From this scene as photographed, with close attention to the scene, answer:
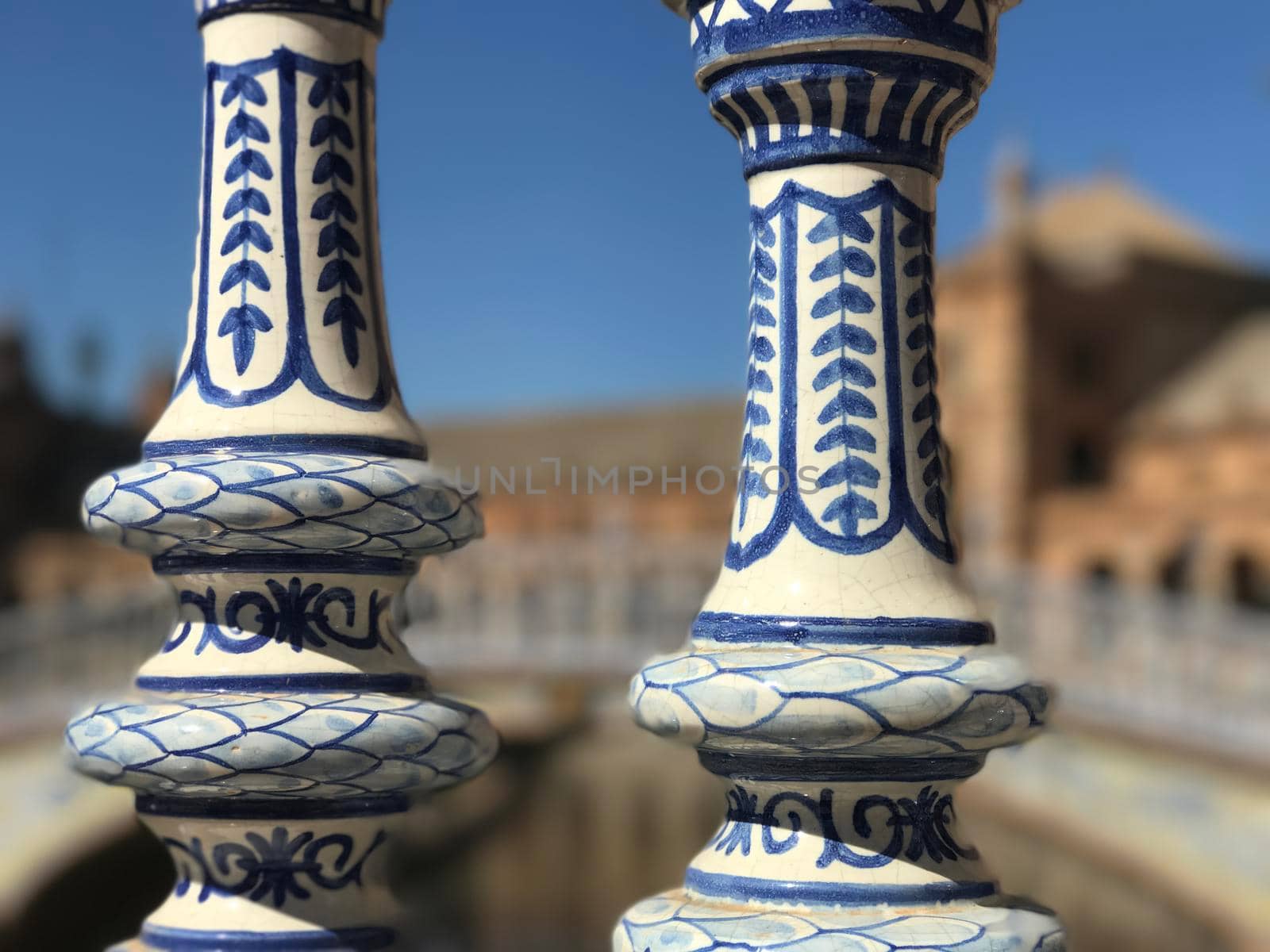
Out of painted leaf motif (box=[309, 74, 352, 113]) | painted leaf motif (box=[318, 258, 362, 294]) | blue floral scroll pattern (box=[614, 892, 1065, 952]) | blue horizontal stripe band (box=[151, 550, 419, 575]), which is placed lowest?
blue floral scroll pattern (box=[614, 892, 1065, 952])

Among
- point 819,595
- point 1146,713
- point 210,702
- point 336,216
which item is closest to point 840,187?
point 819,595

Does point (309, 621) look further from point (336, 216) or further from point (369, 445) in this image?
point (336, 216)

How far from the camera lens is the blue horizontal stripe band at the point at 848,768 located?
3.13ft

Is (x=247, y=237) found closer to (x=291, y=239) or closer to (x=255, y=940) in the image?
(x=291, y=239)

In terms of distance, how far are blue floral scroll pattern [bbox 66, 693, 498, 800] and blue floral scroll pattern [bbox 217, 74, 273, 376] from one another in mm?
224

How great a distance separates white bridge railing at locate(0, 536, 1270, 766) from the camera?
8.07 metres

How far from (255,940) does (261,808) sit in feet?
0.27

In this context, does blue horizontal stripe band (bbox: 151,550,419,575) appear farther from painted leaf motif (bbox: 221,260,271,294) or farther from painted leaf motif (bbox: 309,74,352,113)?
painted leaf motif (bbox: 309,74,352,113)

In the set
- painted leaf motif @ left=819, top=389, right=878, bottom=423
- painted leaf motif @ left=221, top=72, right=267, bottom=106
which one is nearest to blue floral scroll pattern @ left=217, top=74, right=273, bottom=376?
painted leaf motif @ left=221, top=72, right=267, bottom=106

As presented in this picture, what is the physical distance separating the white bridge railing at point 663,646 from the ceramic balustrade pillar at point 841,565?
563 centimetres

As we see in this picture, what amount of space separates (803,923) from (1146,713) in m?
7.73

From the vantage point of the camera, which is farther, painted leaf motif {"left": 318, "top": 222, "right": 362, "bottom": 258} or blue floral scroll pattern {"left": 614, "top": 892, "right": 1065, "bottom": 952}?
painted leaf motif {"left": 318, "top": 222, "right": 362, "bottom": 258}

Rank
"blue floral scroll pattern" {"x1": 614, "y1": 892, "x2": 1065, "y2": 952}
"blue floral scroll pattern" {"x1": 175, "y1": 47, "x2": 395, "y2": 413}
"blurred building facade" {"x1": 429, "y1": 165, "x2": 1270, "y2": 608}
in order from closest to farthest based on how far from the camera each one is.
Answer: "blue floral scroll pattern" {"x1": 614, "y1": 892, "x2": 1065, "y2": 952} → "blue floral scroll pattern" {"x1": 175, "y1": 47, "x2": 395, "y2": 413} → "blurred building facade" {"x1": 429, "y1": 165, "x2": 1270, "y2": 608}

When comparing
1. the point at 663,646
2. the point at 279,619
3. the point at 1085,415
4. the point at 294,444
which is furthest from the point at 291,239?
the point at 1085,415
